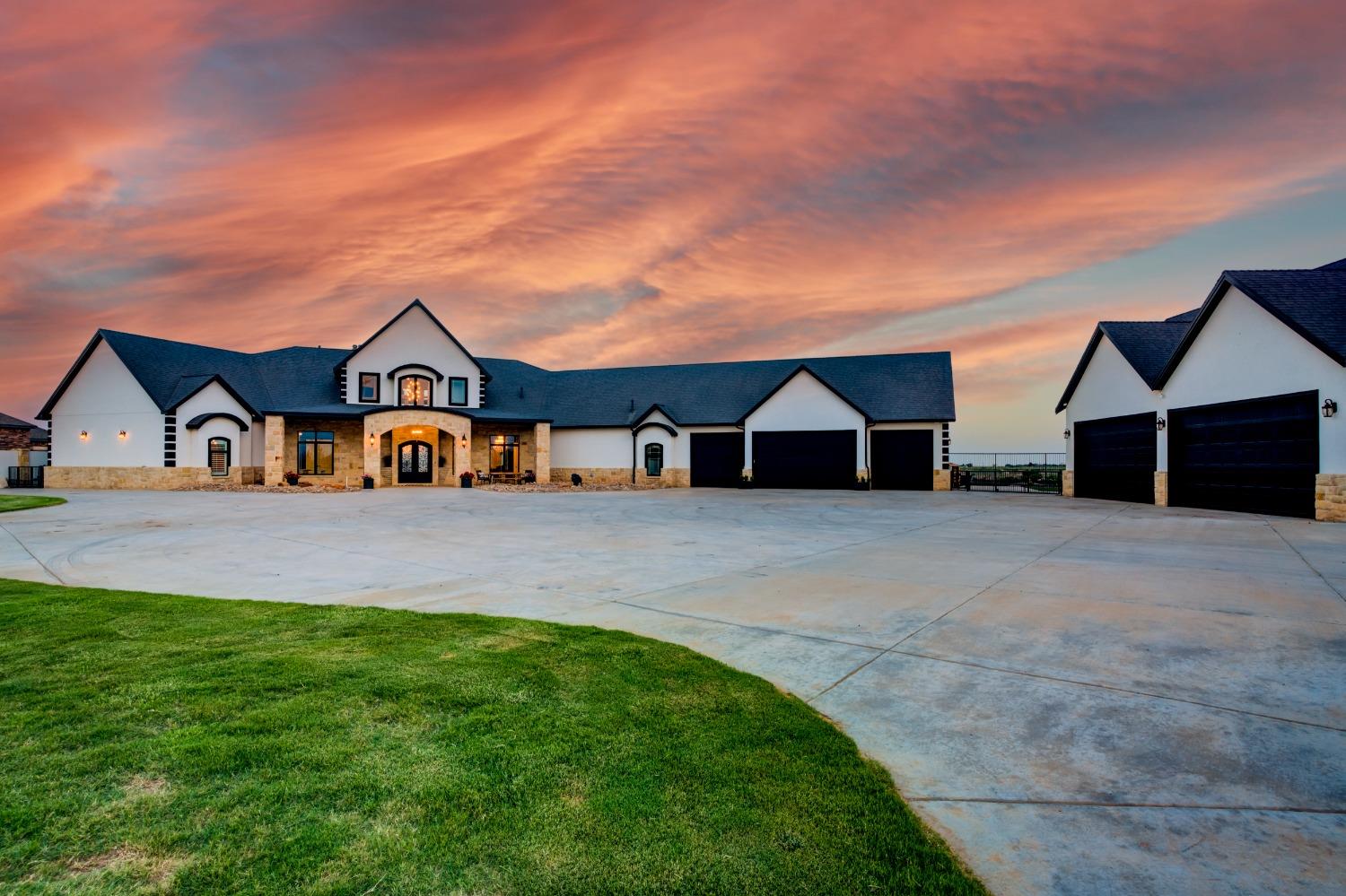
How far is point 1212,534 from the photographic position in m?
12.7

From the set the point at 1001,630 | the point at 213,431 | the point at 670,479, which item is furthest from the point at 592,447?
the point at 1001,630

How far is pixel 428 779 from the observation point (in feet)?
9.02

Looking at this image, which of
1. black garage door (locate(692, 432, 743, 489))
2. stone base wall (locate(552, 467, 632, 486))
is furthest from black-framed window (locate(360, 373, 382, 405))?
black garage door (locate(692, 432, 743, 489))

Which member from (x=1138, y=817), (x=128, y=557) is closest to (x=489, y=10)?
(x=128, y=557)

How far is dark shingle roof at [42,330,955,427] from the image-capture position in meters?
30.5

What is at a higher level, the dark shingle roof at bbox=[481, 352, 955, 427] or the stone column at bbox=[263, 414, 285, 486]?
the dark shingle roof at bbox=[481, 352, 955, 427]

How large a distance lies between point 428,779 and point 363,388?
34.4 meters

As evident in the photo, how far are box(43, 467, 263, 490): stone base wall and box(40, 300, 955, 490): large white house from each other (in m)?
0.08

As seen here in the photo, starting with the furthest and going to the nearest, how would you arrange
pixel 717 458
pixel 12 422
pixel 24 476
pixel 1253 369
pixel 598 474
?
pixel 12 422 → pixel 598 474 → pixel 717 458 → pixel 24 476 → pixel 1253 369

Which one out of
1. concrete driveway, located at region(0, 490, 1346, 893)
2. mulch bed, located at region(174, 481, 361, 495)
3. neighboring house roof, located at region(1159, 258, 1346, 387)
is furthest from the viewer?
mulch bed, located at region(174, 481, 361, 495)

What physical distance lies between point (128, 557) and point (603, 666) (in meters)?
9.77

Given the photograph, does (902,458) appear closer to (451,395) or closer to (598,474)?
(598,474)

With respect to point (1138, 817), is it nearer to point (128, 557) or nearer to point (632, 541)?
point (632, 541)

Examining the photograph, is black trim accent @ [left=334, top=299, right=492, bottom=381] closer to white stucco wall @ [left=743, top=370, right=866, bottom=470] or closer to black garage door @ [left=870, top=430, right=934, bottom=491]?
white stucco wall @ [left=743, top=370, right=866, bottom=470]
